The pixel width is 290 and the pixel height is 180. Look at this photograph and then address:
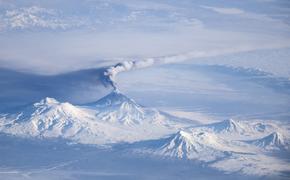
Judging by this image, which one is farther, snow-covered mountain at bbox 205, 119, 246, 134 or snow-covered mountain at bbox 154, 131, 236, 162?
snow-covered mountain at bbox 205, 119, 246, 134

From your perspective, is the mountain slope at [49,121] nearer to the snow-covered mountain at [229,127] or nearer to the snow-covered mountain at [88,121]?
the snow-covered mountain at [88,121]

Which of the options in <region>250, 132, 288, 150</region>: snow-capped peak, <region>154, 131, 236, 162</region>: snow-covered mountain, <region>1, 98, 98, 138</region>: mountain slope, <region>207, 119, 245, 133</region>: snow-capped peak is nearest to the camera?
<region>154, 131, 236, 162</region>: snow-covered mountain

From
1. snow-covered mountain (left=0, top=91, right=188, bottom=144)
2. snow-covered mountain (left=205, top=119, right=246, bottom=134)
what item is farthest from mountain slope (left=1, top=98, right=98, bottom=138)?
snow-covered mountain (left=205, top=119, right=246, bottom=134)

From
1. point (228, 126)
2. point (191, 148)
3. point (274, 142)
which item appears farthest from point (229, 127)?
point (191, 148)

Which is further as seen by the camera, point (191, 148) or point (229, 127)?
point (229, 127)

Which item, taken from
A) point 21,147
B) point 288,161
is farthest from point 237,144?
point 21,147

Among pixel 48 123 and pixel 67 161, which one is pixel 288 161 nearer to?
pixel 67 161

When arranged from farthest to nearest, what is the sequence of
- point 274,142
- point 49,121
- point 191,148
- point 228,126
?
point 49,121
point 228,126
point 274,142
point 191,148

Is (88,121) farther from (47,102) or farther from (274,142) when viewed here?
(274,142)

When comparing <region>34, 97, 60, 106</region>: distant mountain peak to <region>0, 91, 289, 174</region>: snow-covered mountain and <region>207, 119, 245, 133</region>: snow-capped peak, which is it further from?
<region>207, 119, 245, 133</region>: snow-capped peak

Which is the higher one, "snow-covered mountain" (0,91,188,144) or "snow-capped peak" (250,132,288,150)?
"snow-covered mountain" (0,91,188,144)

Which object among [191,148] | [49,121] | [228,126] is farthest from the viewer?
[49,121]

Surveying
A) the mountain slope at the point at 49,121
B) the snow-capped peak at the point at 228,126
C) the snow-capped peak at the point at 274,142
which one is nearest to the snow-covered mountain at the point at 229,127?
the snow-capped peak at the point at 228,126
